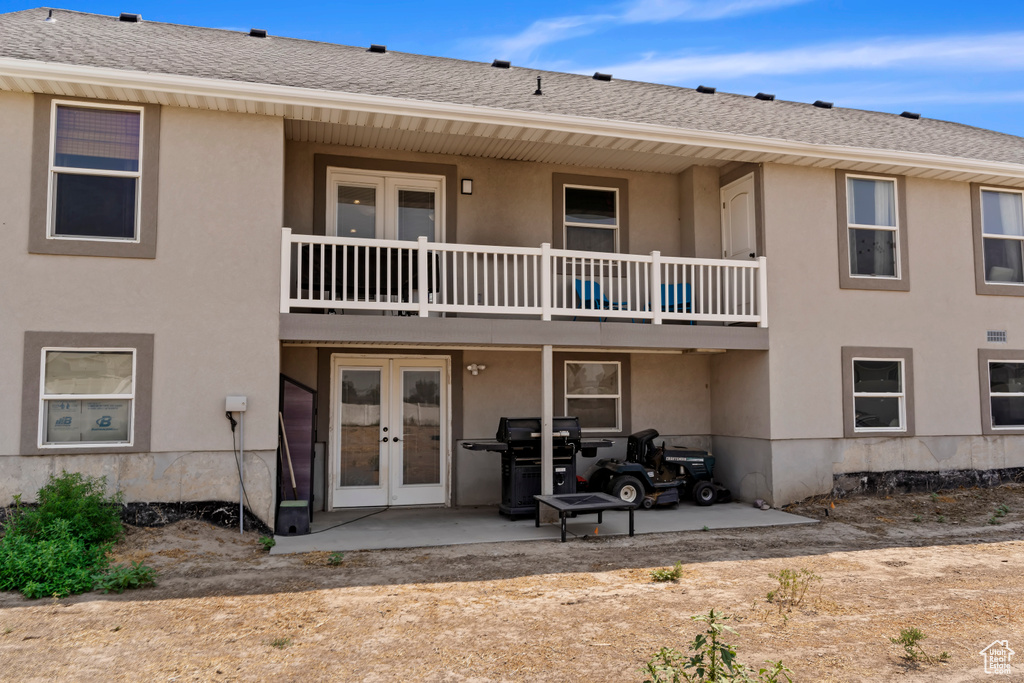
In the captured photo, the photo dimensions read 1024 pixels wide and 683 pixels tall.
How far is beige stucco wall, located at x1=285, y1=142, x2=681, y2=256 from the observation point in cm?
1027

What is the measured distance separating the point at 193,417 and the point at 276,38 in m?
6.91

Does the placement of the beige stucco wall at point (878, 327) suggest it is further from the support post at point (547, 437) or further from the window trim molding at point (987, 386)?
the support post at point (547, 437)

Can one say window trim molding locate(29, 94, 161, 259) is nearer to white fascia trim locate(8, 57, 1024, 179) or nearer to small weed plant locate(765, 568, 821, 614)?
white fascia trim locate(8, 57, 1024, 179)

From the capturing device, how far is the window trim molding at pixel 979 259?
11617 mm

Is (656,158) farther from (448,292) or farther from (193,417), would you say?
(193,417)

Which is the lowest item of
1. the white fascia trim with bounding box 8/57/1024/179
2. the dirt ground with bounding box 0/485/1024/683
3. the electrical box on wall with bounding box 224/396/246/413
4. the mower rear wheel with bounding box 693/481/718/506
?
the dirt ground with bounding box 0/485/1024/683

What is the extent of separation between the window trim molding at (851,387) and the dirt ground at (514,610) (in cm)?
228

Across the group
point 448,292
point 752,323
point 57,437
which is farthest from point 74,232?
point 752,323

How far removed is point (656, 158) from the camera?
36.8 ft

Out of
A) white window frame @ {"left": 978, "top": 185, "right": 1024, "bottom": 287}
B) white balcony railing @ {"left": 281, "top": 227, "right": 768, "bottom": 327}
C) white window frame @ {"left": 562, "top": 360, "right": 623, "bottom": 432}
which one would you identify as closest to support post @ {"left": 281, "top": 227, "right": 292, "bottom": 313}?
white balcony railing @ {"left": 281, "top": 227, "right": 768, "bottom": 327}

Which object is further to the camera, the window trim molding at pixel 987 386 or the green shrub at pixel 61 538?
the window trim molding at pixel 987 386

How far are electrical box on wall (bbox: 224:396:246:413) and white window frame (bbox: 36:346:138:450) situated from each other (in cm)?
105

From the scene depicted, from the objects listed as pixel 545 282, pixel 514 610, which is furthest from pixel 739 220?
pixel 514 610

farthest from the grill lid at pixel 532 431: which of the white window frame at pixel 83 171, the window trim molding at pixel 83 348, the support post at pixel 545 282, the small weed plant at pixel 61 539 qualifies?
the white window frame at pixel 83 171
